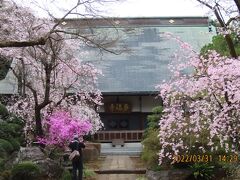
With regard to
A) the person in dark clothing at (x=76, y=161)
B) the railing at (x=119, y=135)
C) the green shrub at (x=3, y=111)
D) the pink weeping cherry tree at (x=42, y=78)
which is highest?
the pink weeping cherry tree at (x=42, y=78)

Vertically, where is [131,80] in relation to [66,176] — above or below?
above

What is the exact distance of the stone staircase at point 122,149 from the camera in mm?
22408

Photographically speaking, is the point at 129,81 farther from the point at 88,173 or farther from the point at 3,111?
the point at 88,173

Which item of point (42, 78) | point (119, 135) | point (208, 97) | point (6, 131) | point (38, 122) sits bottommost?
point (119, 135)

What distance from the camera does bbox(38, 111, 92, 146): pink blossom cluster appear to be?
53.5ft

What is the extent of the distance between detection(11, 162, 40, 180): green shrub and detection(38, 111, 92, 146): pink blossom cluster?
2809mm

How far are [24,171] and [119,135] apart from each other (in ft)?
37.6

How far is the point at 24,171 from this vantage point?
1341 cm

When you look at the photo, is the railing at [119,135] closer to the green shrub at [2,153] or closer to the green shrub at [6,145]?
the green shrub at [6,145]

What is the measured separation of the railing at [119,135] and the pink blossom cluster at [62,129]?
7366 mm

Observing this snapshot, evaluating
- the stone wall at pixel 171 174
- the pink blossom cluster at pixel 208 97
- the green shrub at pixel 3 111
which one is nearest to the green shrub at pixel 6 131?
the green shrub at pixel 3 111

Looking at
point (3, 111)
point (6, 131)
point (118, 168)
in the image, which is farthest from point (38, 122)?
point (118, 168)

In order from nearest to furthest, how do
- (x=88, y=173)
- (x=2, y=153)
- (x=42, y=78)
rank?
(x=2, y=153) < (x=88, y=173) < (x=42, y=78)

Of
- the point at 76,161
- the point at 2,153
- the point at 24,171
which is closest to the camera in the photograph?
the point at 24,171
